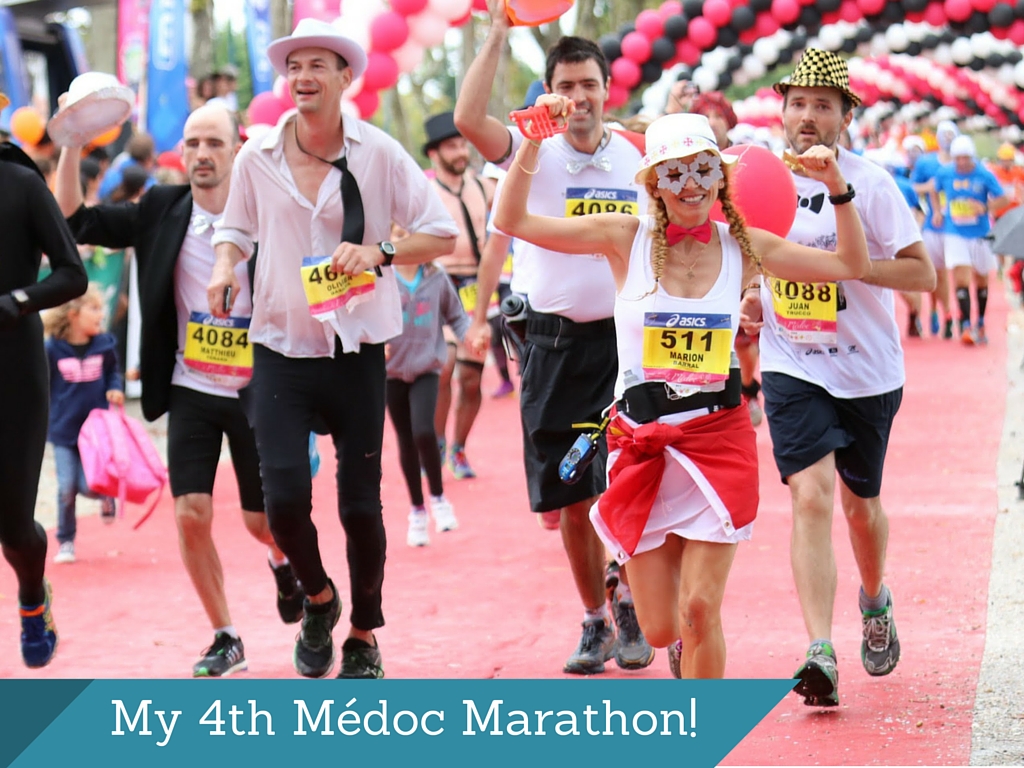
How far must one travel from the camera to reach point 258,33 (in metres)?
22.2

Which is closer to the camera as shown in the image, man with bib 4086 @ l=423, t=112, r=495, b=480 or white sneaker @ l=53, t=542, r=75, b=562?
white sneaker @ l=53, t=542, r=75, b=562

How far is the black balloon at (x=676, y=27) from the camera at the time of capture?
68.0ft

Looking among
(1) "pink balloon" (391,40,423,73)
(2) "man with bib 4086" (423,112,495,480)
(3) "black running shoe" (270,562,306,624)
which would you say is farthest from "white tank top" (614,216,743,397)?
(1) "pink balloon" (391,40,423,73)

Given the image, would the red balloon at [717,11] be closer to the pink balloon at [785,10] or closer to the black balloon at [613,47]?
the pink balloon at [785,10]

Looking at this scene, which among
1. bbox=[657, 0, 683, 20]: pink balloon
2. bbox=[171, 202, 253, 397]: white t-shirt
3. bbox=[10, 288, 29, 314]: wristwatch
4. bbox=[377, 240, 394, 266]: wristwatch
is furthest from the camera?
bbox=[657, 0, 683, 20]: pink balloon

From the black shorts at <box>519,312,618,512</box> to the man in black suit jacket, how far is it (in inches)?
46.4

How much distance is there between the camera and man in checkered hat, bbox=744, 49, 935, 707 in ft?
19.5

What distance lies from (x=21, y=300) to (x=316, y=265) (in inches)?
41.0

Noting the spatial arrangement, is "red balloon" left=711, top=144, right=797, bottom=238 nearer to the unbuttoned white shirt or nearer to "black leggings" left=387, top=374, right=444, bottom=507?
the unbuttoned white shirt

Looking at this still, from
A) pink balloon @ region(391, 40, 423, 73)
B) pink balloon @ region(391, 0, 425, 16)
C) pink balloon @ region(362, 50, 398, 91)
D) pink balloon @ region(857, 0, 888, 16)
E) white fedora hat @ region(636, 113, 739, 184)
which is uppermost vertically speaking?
pink balloon @ region(857, 0, 888, 16)

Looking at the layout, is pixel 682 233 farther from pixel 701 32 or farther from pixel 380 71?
pixel 701 32

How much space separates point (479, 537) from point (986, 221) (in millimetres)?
11619

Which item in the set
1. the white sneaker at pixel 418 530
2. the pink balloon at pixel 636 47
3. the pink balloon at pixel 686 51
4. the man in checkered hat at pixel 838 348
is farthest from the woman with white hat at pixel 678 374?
the pink balloon at pixel 686 51

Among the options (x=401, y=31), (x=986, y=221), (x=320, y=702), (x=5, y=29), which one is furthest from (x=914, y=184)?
(x=320, y=702)
